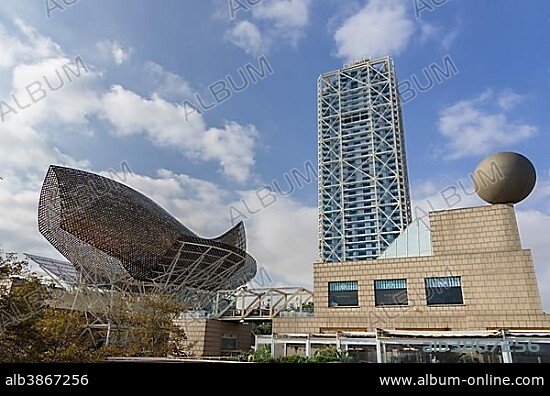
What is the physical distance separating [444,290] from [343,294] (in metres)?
4.97

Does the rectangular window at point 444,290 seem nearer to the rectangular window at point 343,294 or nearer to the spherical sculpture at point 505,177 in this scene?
the rectangular window at point 343,294

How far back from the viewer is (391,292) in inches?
779

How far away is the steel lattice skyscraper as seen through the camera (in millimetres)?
81500

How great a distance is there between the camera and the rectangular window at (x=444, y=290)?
18487 mm

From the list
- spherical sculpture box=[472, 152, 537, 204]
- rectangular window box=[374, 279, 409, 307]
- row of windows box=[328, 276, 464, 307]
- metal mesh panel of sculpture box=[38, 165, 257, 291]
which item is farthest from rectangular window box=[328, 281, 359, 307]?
metal mesh panel of sculpture box=[38, 165, 257, 291]

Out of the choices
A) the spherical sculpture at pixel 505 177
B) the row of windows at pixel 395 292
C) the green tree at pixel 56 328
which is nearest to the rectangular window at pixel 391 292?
the row of windows at pixel 395 292

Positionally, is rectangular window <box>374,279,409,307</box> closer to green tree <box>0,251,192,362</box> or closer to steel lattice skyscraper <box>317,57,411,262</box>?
green tree <box>0,251,192,362</box>

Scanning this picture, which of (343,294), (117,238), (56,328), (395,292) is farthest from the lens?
(117,238)

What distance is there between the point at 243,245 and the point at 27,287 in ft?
92.4

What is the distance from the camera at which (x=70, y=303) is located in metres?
25.8

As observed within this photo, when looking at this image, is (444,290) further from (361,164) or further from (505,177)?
(361,164)

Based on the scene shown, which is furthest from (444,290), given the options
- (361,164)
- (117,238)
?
(361,164)

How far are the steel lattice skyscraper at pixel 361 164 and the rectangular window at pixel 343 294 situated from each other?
2342 inches
